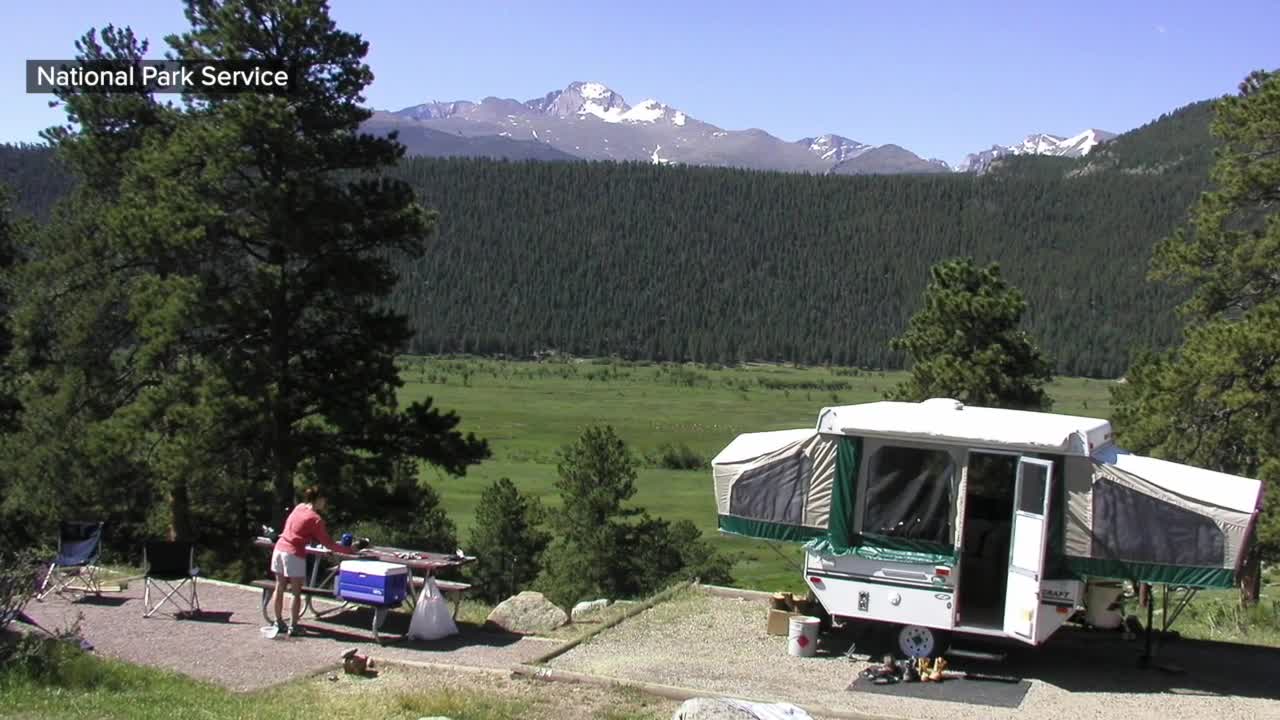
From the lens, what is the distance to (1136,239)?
505ft

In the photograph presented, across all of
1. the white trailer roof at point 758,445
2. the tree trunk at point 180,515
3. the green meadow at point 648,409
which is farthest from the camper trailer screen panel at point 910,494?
the green meadow at point 648,409

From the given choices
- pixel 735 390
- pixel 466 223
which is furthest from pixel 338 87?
pixel 466 223

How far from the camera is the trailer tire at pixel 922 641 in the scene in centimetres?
1052

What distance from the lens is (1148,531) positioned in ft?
32.9

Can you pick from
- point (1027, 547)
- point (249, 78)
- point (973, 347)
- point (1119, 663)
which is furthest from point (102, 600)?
point (973, 347)

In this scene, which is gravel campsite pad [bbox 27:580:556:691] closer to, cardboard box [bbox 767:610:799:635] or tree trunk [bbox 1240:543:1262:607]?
cardboard box [bbox 767:610:799:635]

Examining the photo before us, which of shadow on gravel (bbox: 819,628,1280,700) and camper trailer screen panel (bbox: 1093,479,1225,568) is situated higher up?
camper trailer screen panel (bbox: 1093,479,1225,568)

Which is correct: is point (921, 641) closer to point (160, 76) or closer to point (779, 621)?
point (779, 621)

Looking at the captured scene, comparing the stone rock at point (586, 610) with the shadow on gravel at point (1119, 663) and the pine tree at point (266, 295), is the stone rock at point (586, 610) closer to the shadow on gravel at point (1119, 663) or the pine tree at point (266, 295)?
the shadow on gravel at point (1119, 663)

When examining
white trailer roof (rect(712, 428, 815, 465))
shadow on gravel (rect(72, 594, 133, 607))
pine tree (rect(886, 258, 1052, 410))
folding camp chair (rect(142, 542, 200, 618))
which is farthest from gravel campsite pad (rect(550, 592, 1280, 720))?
pine tree (rect(886, 258, 1052, 410))

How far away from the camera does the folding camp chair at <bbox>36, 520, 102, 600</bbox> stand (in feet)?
39.2

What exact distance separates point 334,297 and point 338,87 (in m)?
3.07

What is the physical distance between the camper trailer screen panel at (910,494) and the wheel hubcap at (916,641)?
0.76m

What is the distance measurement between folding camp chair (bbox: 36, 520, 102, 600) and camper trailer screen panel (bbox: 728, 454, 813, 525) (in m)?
6.20
